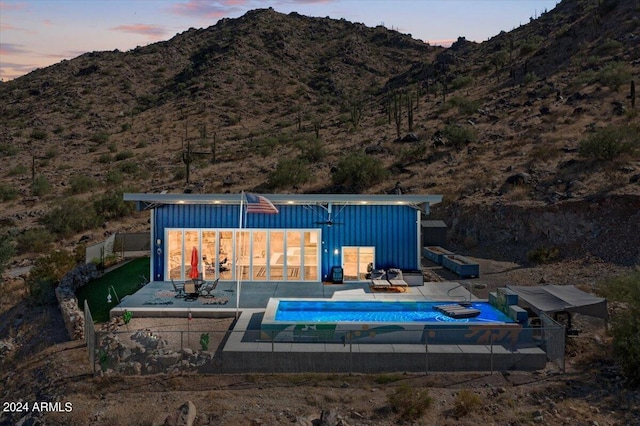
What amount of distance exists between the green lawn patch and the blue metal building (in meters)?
1.49

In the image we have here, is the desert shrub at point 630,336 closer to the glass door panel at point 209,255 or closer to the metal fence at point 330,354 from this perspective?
the metal fence at point 330,354

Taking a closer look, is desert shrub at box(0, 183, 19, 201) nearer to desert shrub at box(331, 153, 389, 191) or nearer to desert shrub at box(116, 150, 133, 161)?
desert shrub at box(116, 150, 133, 161)

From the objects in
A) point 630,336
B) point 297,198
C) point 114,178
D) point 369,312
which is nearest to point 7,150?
point 114,178

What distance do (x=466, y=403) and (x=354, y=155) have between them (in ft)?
110

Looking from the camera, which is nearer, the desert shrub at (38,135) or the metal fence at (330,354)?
the metal fence at (330,354)

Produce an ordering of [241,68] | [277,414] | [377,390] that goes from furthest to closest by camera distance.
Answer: [241,68], [377,390], [277,414]

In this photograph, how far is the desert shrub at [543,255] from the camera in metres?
26.2

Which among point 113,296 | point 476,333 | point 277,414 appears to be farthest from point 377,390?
point 113,296

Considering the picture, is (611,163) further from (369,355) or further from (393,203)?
(369,355)

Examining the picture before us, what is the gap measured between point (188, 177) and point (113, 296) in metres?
26.7

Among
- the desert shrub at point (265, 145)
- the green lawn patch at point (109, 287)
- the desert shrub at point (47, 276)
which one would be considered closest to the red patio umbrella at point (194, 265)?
the green lawn patch at point (109, 287)

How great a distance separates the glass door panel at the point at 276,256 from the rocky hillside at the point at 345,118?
48.2 ft

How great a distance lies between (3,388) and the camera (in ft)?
45.5

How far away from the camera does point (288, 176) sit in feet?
138
